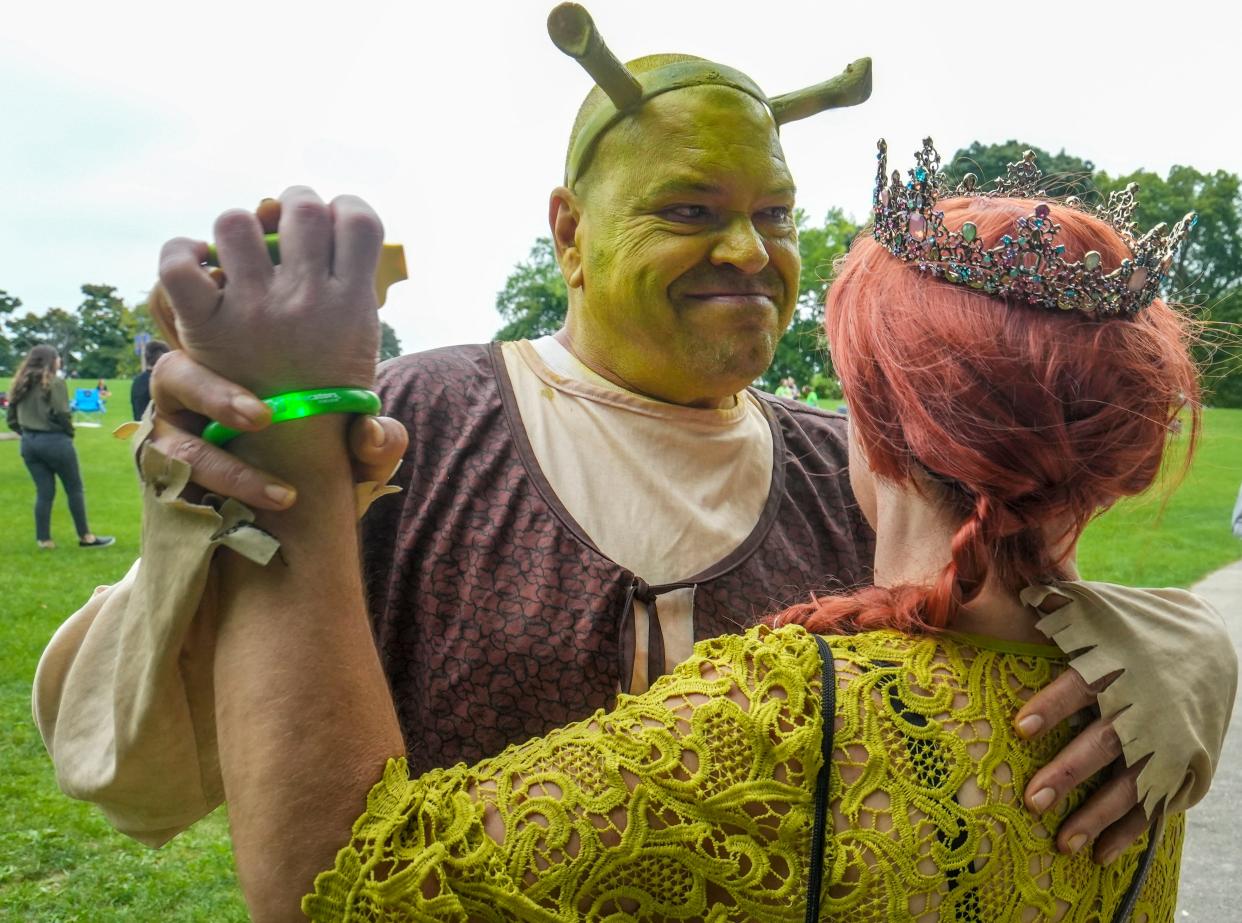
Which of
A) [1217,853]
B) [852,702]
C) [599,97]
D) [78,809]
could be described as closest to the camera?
[852,702]

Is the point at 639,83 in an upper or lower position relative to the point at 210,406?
upper

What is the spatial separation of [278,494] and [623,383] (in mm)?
1009

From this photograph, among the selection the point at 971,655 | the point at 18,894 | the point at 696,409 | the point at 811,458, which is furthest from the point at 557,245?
the point at 18,894

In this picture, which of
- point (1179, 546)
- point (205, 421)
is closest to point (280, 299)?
point (205, 421)

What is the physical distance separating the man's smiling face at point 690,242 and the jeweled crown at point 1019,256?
496mm

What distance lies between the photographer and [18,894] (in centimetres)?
360

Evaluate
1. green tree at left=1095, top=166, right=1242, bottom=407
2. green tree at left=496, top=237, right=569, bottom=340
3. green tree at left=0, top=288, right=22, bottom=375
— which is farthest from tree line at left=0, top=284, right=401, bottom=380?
green tree at left=1095, top=166, right=1242, bottom=407

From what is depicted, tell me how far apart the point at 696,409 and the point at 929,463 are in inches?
32.8

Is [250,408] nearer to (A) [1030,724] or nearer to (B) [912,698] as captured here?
(B) [912,698]

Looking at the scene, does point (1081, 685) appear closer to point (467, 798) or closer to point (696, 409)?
point (467, 798)

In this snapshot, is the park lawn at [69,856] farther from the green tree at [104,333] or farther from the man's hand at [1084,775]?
the green tree at [104,333]

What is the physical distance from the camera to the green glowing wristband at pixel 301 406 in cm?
97

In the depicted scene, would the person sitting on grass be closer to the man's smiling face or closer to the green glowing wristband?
the green glowing wristband

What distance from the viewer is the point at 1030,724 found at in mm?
1078
